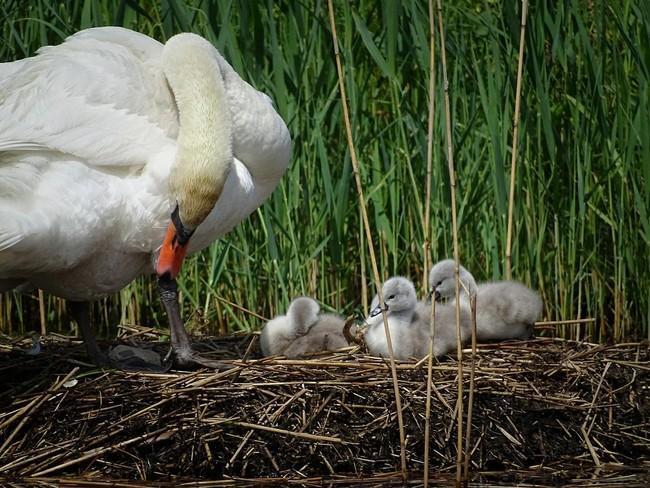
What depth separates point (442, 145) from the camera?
6.78m

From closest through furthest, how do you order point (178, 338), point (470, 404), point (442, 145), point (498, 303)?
point (470, 404) < point (178, 338) < point (498, 303) < point (442, 145)

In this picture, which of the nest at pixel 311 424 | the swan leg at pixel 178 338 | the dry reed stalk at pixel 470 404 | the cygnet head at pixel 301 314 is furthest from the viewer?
the cygnet head at pixel 301 314

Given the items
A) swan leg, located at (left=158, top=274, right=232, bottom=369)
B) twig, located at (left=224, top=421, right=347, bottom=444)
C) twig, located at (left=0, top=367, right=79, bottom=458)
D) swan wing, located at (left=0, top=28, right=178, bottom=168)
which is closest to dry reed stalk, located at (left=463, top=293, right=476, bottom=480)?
twig, located at (left=224, top=421, right=347, bottom=444)

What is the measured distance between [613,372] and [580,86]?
1.81 meters

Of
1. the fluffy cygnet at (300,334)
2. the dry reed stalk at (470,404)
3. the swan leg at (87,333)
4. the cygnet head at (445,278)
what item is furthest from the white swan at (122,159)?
the dry reed stalk at (470,404)

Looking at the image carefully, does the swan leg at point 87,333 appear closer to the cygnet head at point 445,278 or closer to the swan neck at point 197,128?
the swan neck at point 197,128

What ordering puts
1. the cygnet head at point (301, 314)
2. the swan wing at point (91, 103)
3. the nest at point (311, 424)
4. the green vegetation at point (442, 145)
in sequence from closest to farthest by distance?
the nest at point (311, 424)
the swan wing at point (91, 103)
the cygnet head at point (301, 314)
the green vegetation at point (442, 145)

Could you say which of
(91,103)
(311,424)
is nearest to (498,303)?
(311,424)

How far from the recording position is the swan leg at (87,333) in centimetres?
589

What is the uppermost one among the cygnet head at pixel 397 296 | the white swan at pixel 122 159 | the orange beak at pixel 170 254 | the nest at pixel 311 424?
the white swan at pixel 122 159

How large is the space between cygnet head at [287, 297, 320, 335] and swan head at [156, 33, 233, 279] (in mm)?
830

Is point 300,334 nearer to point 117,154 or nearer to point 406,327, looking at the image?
point 406,327

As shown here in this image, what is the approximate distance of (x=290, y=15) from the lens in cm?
662

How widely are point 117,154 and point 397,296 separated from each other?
159cm
